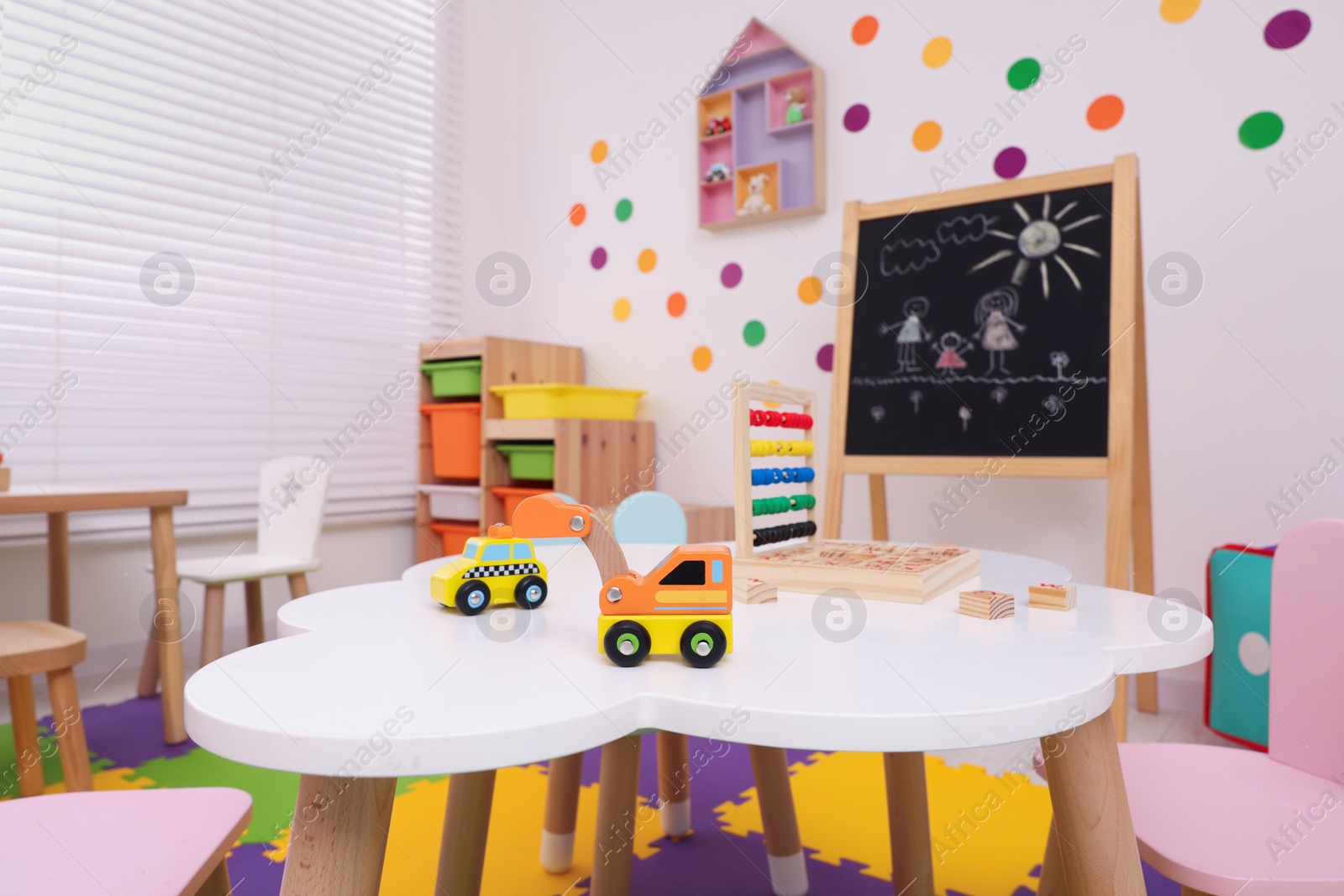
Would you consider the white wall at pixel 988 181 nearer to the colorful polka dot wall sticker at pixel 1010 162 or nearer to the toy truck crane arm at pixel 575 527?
the colorful polka dot wall sticker at pixel 1010 162

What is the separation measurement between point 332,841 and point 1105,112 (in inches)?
105

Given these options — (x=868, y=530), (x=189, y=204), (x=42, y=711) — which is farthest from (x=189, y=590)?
(x=868, y=530)

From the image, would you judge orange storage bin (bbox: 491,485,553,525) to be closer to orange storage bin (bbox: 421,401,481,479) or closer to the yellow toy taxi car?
orange storage bin (bbox: 421,401,481,479)

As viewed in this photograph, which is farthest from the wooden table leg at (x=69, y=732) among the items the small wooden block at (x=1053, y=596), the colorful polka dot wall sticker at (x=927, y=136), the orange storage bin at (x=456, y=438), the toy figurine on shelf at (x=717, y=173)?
the colorful polka dot wall sticker at (x=927, y=136)

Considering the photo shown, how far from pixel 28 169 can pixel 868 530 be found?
288 centimetres

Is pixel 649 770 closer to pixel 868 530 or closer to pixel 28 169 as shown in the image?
pixel 868 530

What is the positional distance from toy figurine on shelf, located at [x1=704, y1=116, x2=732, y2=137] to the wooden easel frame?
2.65 feet

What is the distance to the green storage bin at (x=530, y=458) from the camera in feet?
9.96

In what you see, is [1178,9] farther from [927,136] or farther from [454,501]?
[454,501]

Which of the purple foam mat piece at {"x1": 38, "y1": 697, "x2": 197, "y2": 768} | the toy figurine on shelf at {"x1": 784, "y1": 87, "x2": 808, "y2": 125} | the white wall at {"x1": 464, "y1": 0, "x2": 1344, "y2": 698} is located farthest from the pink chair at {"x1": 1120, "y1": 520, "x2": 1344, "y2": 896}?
the toy figurine on shelf at {"x1": 784, "y1": 87, "x2": 808, "y2": 125}

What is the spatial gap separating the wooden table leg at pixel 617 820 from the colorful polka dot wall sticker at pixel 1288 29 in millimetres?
2413

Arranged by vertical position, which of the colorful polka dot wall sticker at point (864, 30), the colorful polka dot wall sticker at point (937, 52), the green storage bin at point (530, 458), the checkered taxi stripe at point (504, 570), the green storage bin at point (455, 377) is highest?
the colorful polka dot wall sticker at point (864, 30)

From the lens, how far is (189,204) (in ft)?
9.50

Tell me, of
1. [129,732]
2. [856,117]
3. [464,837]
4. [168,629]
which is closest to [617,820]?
[464,837]
